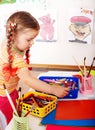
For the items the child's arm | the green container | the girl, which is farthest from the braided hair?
the green container

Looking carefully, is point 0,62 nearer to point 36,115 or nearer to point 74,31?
point 36,115

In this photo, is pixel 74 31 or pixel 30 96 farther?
pixel 74 31

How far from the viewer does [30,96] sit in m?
1.01

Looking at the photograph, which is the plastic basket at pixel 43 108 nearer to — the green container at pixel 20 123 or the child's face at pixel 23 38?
the green container at pixel 20 123

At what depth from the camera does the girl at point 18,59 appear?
1.05m

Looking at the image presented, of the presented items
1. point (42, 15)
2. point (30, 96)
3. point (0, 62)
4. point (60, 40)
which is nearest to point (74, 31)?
point (60, 40)

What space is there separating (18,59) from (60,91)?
0.22 m

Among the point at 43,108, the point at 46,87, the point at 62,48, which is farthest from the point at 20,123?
the point at 62,48

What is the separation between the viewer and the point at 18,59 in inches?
43.8

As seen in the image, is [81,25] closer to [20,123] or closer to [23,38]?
[23,38]

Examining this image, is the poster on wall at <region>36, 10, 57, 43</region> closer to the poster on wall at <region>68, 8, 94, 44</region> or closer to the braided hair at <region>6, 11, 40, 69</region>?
the poster on wall at <region>68, 8, 94, 44</region>

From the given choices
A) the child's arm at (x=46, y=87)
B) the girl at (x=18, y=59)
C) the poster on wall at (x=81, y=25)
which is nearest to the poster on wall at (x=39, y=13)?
the poster on wall at (x=81, y=25)

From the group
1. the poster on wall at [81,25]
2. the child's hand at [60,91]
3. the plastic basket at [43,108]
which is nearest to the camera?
the plastic basket at [43,108]

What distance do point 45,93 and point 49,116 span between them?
160 mm
